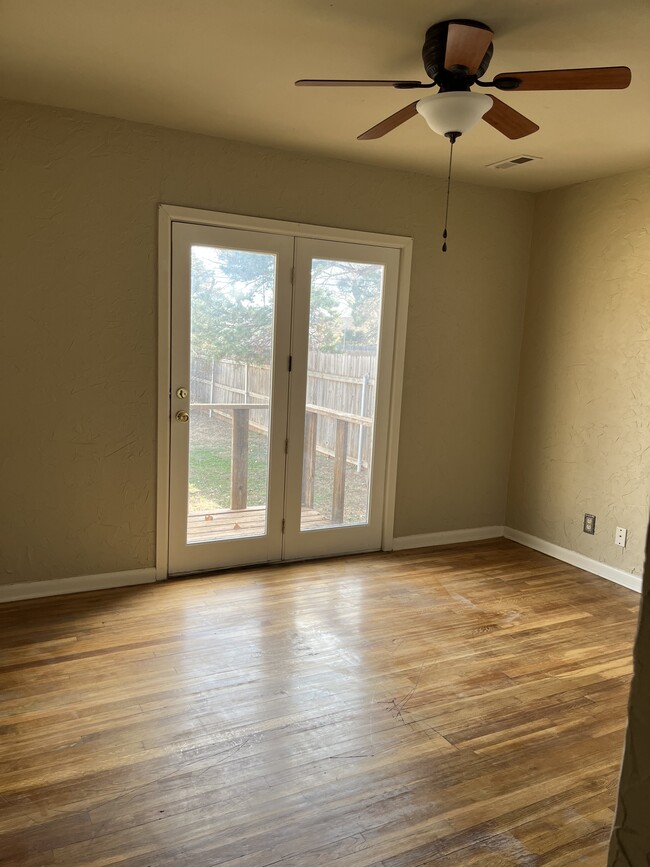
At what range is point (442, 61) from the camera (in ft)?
7.48

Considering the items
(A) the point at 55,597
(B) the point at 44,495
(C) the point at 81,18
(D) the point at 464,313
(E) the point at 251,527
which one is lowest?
(A) the point at 55,597

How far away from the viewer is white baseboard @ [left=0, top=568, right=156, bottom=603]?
3.39 meters

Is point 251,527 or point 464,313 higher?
point 464,313

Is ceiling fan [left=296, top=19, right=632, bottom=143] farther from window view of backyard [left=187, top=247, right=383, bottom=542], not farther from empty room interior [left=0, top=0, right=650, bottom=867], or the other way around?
window view of backyard [left=187, top=247, right=383, bottom=542]

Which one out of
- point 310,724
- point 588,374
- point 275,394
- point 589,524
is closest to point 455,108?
point 275,394

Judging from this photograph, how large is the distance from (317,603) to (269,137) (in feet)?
8.57

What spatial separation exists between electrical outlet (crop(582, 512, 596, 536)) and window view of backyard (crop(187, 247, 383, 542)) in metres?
1.49

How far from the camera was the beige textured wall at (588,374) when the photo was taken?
3.93 m

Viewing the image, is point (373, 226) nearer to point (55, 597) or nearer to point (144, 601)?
point (144, 601)

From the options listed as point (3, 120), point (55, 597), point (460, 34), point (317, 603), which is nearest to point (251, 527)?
point (317, 603)

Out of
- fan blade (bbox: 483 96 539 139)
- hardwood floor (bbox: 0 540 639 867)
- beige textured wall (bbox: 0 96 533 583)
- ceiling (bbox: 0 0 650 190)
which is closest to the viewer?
hardwood floor (bbox: 0 540 639 867)

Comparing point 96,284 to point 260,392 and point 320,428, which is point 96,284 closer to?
point 260,392

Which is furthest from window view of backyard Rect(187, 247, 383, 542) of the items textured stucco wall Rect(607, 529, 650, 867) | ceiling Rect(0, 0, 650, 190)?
textured stucco wall Rect(607, 529, 650, 867)

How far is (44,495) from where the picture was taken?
340 cm
